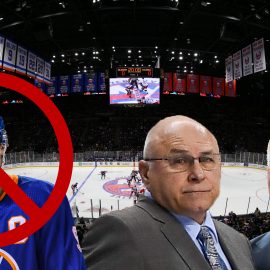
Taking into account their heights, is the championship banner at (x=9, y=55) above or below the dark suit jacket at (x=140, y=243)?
above

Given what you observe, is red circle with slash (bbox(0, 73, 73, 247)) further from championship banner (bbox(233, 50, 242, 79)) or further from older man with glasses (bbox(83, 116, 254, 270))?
championship banner (bbox(233, 50, 242, 79))

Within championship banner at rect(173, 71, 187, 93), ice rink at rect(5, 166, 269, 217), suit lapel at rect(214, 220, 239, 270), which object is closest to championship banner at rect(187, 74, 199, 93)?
championship banner at rect(173, 71, 187, 93)

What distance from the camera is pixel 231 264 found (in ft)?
4.86

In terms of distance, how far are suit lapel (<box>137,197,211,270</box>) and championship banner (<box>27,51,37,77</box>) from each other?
52.8 ft

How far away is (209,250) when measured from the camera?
1.39 meters

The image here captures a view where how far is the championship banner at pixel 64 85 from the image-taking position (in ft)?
103

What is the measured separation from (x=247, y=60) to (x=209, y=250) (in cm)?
1649

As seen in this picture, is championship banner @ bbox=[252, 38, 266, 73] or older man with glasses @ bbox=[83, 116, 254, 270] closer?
older man with glasses @ bbox=[83, 116, 254, 270]

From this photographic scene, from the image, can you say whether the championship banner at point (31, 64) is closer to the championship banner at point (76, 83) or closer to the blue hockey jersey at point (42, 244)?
the championship banner at point (76, 83)

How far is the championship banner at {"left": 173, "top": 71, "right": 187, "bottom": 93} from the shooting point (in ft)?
98.7

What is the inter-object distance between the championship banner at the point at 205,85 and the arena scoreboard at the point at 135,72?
9.98 meters

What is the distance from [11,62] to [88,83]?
16.7 meters

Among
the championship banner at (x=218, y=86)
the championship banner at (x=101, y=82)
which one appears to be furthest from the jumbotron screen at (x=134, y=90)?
the championship banner at (x=218, y=86)

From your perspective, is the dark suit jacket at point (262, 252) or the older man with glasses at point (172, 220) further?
the dark suit jacket at point (262, 252)
